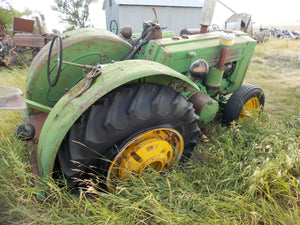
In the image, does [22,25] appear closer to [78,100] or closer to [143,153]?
[78,100]

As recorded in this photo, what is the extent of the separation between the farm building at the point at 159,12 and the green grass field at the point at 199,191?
1227cm

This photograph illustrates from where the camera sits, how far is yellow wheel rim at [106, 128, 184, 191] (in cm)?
141

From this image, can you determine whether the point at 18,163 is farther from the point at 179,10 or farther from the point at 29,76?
the point at 179,10

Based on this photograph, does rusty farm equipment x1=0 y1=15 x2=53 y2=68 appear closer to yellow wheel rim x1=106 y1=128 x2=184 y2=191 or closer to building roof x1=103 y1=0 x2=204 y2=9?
yellow wheel rim x1=106 y1=128 x2=184 y2=191

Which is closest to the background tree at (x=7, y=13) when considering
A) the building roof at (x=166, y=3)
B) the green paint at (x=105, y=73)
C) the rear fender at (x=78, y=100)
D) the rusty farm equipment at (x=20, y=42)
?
the rusty farm equipment at (x=20, y=42)

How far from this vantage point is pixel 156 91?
1.39 m

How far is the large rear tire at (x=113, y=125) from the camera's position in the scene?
1.21 m

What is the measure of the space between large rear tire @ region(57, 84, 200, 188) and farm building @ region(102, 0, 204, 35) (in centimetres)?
1251

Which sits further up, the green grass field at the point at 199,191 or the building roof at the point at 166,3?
the building roof at the point at 166,3

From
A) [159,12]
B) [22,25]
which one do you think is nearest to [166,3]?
[159,12]

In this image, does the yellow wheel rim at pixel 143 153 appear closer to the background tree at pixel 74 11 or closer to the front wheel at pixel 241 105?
the front wheel at pixel 241 105

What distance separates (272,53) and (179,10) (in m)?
8.20

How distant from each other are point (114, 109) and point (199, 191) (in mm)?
939

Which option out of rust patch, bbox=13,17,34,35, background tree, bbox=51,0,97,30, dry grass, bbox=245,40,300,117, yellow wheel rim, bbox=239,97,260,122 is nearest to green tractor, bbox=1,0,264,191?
yellow wheel rim, bbox=239,97,260,122
